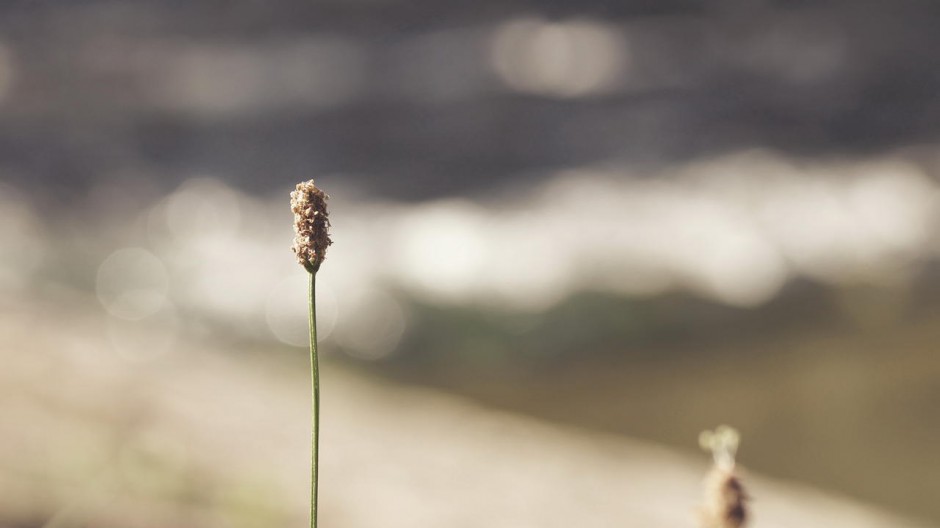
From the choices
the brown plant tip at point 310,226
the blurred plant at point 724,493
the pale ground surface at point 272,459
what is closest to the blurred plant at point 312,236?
the brown plant tip at point 310,226

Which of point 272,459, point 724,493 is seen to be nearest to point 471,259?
point 272,459

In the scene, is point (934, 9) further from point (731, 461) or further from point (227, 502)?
→ point (731, 461)

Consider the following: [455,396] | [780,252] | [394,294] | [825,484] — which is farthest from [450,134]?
[825,484]

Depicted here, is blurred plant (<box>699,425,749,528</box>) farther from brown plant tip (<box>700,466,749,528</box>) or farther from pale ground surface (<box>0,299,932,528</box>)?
pale ground surface (<box>0,299,932,528</box>)

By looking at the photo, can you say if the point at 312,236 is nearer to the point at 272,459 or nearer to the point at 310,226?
the point at 310,226

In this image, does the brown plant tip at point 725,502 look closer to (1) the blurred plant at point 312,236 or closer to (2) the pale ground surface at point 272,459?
(1) the blurred plant at point 312,236
